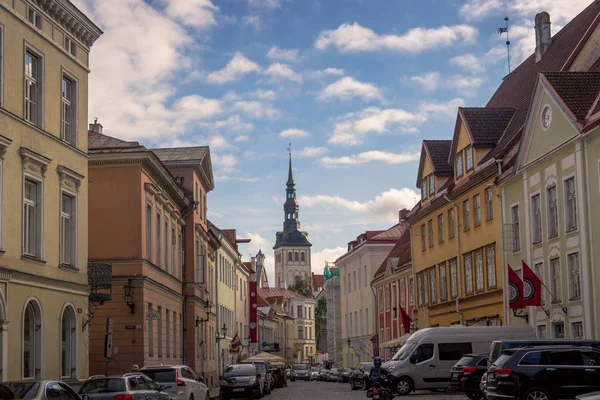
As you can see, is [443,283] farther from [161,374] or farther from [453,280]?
[161,374]

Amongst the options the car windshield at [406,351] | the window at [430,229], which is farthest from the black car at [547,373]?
the window at [430,229]

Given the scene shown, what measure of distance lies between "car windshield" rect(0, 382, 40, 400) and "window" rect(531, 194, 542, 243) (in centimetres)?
2283

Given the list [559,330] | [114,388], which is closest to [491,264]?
[559,330]

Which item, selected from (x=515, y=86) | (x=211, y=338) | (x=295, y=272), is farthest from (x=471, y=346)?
(x=295, y=272)

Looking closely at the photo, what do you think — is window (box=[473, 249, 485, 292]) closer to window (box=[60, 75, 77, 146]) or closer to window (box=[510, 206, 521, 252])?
window (box=[510, 206, 521, 252])

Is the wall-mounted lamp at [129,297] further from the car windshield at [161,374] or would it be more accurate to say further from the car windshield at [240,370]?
the car windshield at [161,374]

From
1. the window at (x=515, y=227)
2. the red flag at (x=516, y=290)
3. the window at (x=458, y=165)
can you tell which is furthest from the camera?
the window at (x=458, y=165)

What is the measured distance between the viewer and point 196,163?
48719 mm

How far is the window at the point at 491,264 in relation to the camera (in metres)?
39.3

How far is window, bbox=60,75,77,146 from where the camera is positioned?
87.5 ft

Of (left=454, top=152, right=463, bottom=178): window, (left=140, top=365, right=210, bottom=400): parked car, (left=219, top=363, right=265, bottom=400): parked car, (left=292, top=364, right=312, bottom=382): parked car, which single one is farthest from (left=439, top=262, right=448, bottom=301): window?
(left=292, top=364, right=312, bottom=382): parked car

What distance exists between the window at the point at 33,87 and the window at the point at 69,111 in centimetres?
204

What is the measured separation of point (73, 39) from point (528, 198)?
17704 mm

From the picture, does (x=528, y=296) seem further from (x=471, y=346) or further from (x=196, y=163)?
(x=196, y=163)
